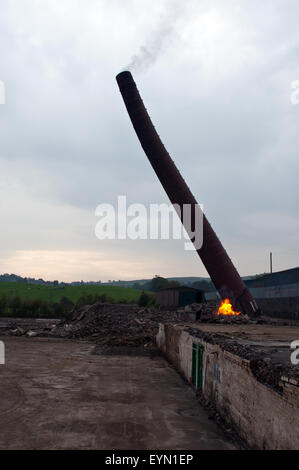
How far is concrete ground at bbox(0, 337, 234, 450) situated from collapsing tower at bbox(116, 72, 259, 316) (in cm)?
1031

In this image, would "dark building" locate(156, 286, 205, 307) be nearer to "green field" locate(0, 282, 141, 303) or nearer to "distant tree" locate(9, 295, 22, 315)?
"distant tree" locate(9, 295, 22, 315)

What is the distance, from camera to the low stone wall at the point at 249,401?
5867 millimetres

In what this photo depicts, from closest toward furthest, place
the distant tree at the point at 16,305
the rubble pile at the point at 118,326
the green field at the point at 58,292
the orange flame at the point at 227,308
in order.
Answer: the rubble pile at the point at 118,326
the orange flame at the point at 227,308
the distant tree at the point at 16,305
the green field at the point at 58,292

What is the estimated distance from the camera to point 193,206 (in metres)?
28.1

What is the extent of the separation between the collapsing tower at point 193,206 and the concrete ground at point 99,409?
33.8 feet

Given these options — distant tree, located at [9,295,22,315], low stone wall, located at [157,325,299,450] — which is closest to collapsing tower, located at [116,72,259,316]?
low stone wall, located at [157,325,299,450]

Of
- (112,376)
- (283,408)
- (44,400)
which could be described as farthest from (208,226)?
(283,408)

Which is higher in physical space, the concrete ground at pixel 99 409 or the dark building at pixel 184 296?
the dark building at pixel 184 296

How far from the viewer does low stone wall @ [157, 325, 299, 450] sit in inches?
231

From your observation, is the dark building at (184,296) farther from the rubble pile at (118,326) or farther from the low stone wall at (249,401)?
the low stone wall at (249,401)

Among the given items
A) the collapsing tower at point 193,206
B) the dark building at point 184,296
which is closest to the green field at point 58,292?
the dark building at point 184,296

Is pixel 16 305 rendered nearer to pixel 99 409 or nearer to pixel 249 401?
pixel 99 409
